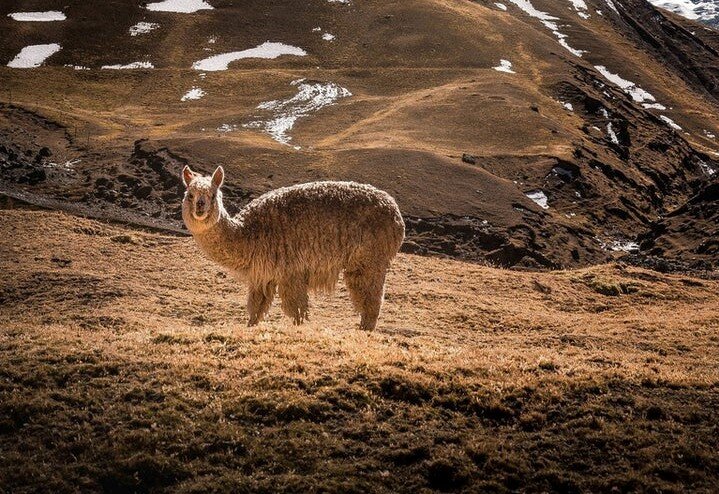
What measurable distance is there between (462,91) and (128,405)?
68.2 metres

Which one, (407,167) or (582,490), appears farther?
(407,167)

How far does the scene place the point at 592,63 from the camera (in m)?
104

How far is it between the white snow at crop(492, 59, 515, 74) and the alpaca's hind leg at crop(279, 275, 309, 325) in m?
77.4

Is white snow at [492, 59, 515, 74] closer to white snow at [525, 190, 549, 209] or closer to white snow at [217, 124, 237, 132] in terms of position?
white snow at [217, 124, 237, 132]

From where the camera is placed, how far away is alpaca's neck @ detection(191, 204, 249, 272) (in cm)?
1469

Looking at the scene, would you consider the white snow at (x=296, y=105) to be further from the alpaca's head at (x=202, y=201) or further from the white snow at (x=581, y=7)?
the white snow at (x=581, y=7)

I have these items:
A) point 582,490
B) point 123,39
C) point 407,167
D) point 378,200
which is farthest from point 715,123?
point 582,490

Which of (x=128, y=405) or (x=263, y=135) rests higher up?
(x=128, y=405)

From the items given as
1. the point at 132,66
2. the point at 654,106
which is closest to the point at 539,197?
Result: the point at 654,106

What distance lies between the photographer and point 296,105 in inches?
2830

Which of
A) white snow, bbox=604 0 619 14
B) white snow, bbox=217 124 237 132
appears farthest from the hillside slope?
white snow, bbox=604 0 619 14

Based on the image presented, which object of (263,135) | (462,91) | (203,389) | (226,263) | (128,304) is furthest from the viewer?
(462,91)

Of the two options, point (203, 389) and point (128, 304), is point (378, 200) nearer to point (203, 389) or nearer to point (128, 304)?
point (203, 389)

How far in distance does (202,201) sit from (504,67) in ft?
266
